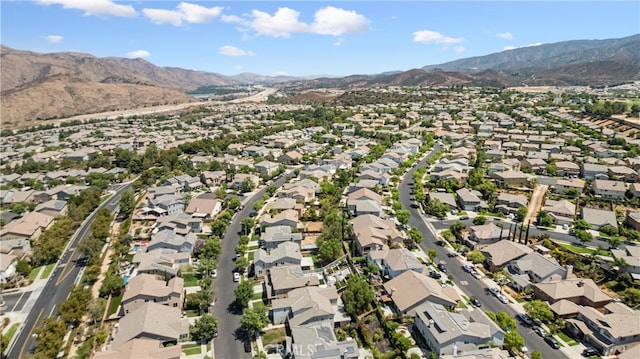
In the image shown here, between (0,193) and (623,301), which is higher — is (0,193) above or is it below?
above

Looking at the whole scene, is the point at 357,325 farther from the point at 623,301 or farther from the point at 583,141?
the point at 583,141

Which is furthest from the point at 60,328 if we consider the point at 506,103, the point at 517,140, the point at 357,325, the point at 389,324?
the point at 506,103

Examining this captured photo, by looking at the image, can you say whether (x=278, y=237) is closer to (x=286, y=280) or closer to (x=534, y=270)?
(x=286, y=280)

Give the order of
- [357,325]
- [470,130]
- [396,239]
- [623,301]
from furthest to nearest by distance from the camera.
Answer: [470,130] → [396,239] → [623,301] → [357,325]

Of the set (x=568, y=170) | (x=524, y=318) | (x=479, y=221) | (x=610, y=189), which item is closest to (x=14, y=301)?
(x=524, y=318)

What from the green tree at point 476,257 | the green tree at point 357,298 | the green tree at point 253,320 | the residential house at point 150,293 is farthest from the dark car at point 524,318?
the residential house at point 150,293
